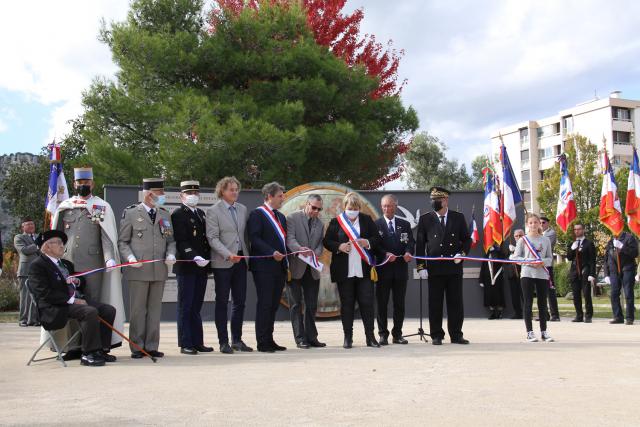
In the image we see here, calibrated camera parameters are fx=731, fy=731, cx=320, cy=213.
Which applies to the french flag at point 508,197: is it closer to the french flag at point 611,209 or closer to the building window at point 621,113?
the french flag at point 611,209

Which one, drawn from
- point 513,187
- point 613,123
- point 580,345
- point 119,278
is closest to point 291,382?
point 119,278

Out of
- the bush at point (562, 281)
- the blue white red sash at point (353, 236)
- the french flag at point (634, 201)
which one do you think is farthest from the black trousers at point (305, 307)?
the bush at point (562, 281)

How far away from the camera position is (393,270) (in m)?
9.93

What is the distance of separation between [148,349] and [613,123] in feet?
215

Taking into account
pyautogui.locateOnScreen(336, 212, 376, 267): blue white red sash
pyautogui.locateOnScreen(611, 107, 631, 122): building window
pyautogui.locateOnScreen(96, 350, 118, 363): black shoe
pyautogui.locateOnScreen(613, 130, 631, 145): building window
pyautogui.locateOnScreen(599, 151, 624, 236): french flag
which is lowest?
pyautogui.locateOnScreen(96, 350, 118, 363): black shoe

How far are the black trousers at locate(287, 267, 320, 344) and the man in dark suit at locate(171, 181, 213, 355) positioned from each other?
46.6 inches

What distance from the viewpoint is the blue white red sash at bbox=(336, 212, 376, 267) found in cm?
938

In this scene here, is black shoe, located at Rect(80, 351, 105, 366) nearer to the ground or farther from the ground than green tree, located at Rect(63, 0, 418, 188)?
nearer to the ground

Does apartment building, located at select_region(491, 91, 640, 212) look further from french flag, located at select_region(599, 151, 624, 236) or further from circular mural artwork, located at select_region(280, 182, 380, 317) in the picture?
circular mural artwork, located at select_region(280, 182, 380, 317)

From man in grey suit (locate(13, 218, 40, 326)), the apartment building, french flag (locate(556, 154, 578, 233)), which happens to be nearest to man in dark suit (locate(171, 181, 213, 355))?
man in grey suit (locate(13, 218, 40, 326))

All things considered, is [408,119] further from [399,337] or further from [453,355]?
[453,355]

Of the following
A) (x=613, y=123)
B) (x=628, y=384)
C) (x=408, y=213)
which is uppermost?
(x=613, y=123)

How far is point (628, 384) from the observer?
6129 mm

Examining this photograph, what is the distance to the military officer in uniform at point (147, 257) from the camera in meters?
8.52
